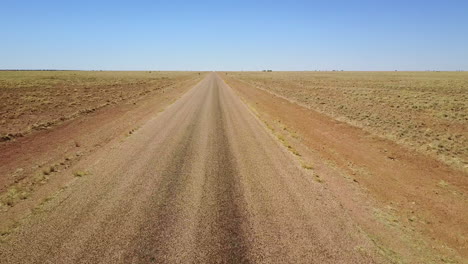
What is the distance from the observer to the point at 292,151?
41.7 ft

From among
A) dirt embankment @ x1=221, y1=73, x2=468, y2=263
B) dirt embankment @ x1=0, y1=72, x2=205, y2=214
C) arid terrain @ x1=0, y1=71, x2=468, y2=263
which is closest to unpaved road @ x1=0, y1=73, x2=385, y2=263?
arid terrain @ x1=0, y1=71, x2=468, y2=263

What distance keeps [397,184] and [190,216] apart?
7131 millimetres

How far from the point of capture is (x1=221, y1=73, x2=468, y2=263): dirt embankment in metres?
6.59

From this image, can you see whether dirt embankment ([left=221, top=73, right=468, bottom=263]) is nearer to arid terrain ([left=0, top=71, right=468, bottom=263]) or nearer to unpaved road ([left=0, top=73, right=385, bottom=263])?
arid terrain ([left=0, top=71, right=468, bottom=263])

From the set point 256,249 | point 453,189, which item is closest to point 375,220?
point 256,249

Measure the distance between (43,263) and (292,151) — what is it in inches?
382

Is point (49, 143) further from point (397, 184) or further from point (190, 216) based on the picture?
point (397, 184)

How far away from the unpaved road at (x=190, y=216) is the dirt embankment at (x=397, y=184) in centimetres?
106

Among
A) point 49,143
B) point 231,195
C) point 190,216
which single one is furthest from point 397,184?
point 49,143

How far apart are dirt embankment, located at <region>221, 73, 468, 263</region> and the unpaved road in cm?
106

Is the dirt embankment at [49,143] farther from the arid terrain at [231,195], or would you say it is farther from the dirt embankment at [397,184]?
the dirt embankment at [397,184]

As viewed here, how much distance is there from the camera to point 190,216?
6.90 metres

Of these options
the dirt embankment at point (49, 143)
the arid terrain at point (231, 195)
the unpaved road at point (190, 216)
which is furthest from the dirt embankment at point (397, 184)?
the dirt embankment at point (49, 143)

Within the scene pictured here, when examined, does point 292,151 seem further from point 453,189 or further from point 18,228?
point 18,228
